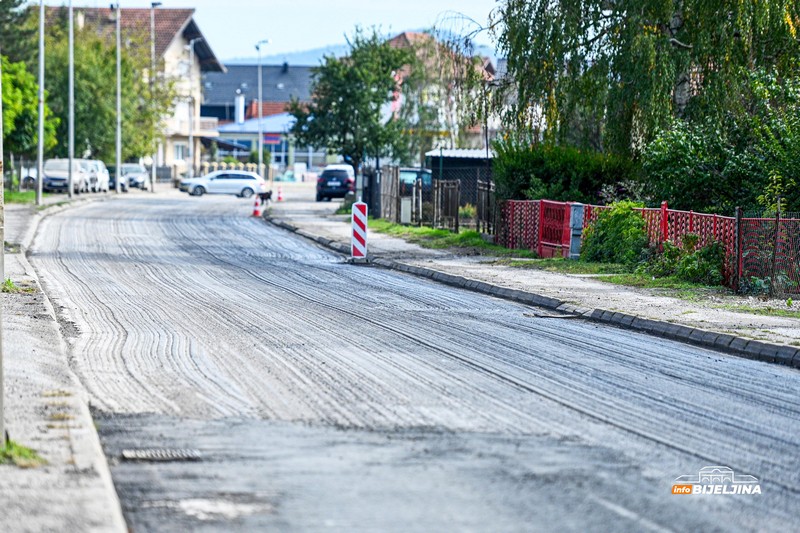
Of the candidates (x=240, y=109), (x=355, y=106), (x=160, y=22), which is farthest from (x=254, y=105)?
(x=355, y=106)

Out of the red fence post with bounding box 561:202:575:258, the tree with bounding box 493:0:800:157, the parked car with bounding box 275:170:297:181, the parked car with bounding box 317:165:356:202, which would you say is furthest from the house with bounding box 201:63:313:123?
the red fence post with bounding box 561:202:575:258

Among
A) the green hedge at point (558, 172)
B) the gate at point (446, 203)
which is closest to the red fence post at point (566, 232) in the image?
the green hedge at point (558, 172)

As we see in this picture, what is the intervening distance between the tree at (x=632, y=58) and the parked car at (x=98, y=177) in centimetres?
4112

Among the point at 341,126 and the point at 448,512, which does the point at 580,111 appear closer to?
the point at 341,126

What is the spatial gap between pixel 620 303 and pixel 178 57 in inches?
3299

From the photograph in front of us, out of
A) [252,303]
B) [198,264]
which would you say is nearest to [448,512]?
[252,303]

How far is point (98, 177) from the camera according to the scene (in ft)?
220

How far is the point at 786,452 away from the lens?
7.86m

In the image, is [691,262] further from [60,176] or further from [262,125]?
[262,125]

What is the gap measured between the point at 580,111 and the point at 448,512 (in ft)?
75.2

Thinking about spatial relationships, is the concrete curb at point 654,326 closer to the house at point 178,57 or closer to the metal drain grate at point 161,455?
the metal drain grate at point 161,455

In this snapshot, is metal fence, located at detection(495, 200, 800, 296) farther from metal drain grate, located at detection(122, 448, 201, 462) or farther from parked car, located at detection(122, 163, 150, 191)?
parked car, located at detection(122, 163, 150, 191)

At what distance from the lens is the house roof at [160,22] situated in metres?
92.5

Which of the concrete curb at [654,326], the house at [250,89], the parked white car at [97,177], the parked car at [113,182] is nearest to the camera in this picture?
the concrete curb at [654,326]
